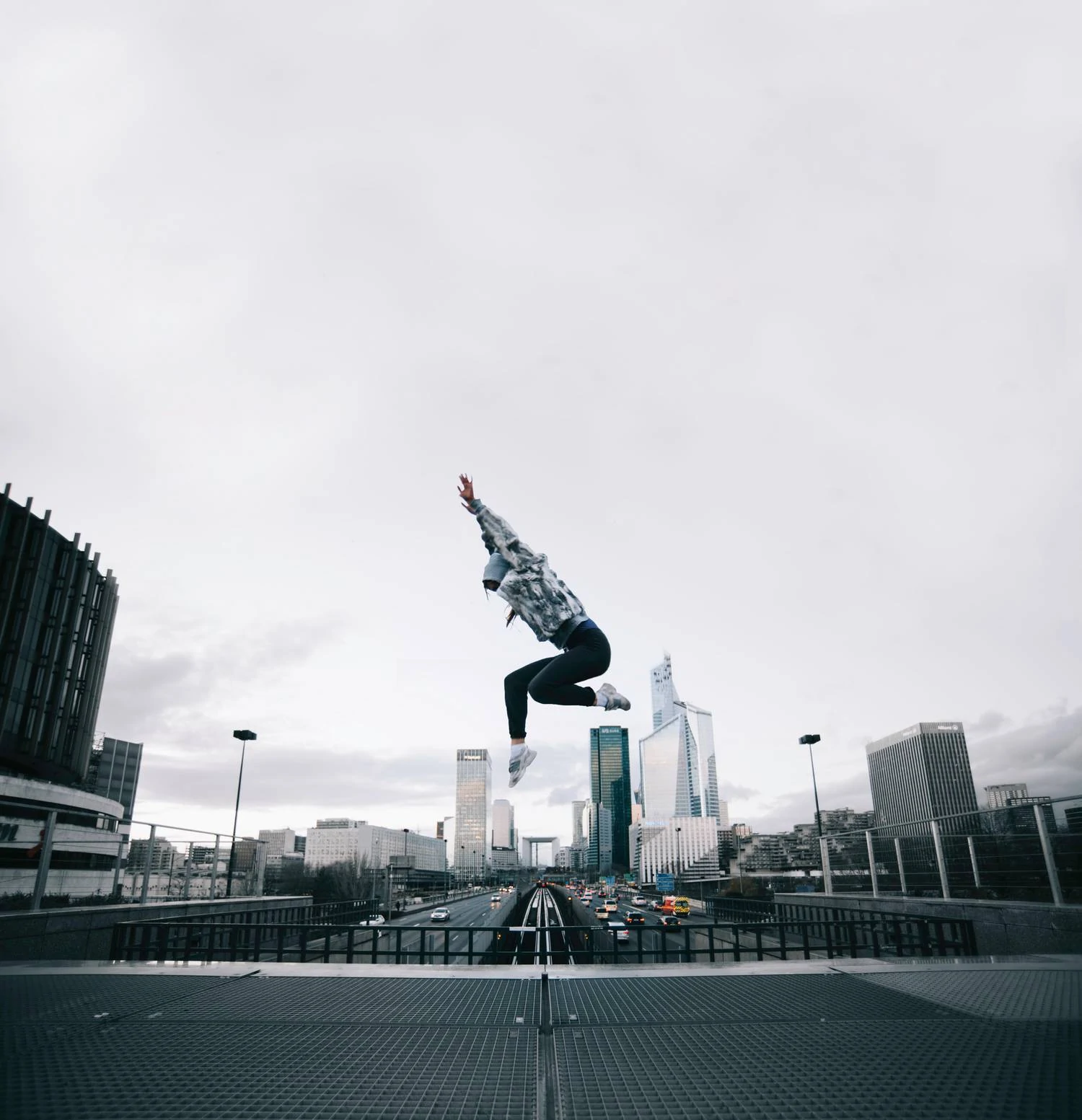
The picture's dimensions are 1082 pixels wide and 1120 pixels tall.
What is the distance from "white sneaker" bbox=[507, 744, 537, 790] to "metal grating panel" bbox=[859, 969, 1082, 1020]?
3225mm

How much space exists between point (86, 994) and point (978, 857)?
989 centimetres

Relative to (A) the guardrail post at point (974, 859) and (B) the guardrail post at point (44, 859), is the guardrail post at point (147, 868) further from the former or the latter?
(A) the guardrail post at point (974, 859)

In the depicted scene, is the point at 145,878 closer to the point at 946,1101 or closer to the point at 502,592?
the point at 502,592

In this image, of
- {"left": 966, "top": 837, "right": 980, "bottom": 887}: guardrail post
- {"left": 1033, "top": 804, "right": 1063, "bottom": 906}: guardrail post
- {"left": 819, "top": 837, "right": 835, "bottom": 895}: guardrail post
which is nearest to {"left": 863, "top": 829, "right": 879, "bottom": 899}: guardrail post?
{"left": 819, "top": 837, "right": 835, "bottom": 895}: guardrail post

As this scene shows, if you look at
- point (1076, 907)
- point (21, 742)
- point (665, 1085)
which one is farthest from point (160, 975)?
point (21, 742)

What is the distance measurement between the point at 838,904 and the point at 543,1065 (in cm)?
1322

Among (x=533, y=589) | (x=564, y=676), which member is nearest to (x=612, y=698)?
(x=564, y=676)

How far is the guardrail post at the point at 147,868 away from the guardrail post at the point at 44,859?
8.35 feet

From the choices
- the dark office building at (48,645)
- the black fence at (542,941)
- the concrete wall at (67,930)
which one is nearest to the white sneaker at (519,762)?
the black fence at (542,941)

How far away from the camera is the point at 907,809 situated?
178 m

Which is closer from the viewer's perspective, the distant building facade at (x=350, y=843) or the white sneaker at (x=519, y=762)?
the white sneaker at (x=519, y=762)

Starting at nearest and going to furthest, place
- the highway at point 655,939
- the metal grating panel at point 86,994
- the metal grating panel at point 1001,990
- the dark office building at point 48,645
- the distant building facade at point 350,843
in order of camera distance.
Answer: the metal grating panel at point 1001,990, the metal grating panel at point 86,994, the highway at point 655,939, the dark office building at point 48,645, the distant building facade at point 350,843

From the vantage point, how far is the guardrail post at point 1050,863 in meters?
7.21

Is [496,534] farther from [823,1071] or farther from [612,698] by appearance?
[823,1071]
